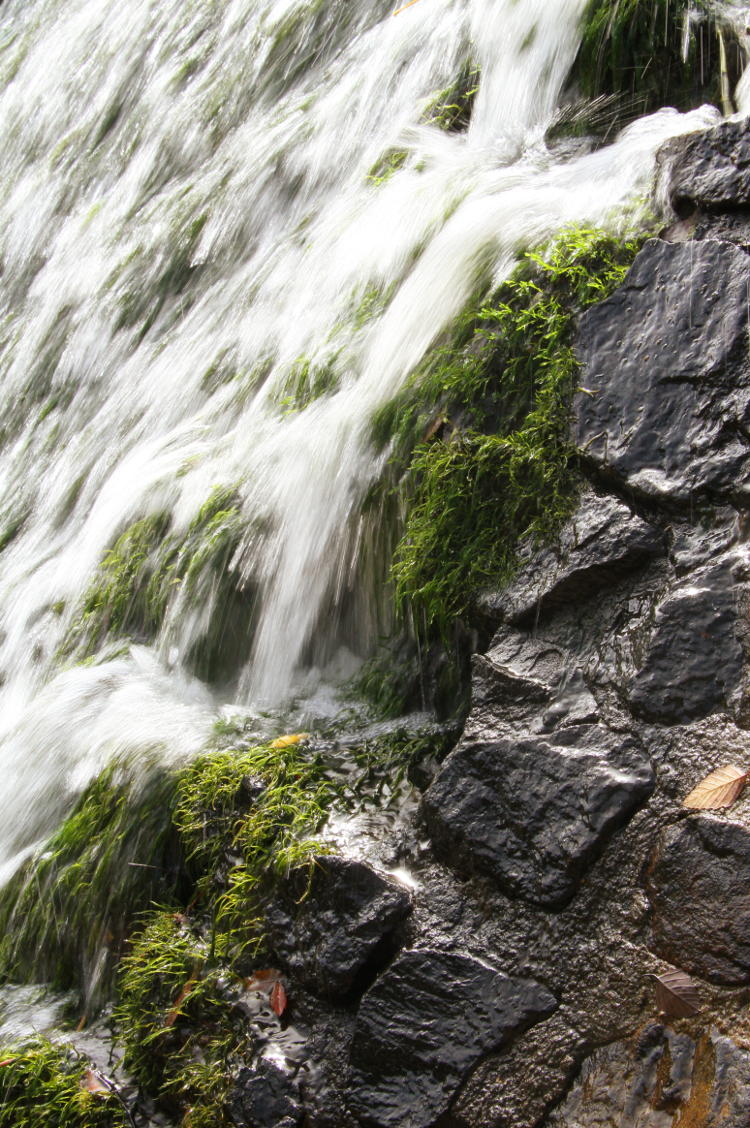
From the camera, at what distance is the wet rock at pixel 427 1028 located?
1898 mm

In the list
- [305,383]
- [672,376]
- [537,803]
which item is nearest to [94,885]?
[537,803]

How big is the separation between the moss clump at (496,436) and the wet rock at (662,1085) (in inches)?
40.6

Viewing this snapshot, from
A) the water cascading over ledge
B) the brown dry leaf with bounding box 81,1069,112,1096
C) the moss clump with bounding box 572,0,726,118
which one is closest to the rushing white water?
the water cascading over ledge

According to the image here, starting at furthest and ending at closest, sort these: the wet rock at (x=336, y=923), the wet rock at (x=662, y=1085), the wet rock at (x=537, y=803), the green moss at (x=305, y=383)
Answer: the green moss at (x=305, y=383) → the wet rock at (x=336, y=923) → the wet rock at (x=537, y=803) → the wet rock at (x=662, y=1085)

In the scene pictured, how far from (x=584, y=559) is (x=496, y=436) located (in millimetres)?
459

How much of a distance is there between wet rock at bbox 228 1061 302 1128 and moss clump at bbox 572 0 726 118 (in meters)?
2.96

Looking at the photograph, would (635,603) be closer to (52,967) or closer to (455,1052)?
(455,1052)

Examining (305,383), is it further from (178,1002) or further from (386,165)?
(178,1002)

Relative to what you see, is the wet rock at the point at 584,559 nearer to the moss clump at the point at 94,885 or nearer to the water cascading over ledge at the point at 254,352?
the water cascading over ledge at the point at 254,352

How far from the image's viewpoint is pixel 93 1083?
2381 mm

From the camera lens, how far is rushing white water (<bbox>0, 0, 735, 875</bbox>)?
2.98 m

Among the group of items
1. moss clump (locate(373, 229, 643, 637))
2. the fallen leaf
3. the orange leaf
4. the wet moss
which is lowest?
the orange leaf

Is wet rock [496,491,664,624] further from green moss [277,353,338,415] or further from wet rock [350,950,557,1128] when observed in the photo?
green moss [277,353,338,415]

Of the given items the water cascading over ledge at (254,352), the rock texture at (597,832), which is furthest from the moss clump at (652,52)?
the rock texture at (597,832)
